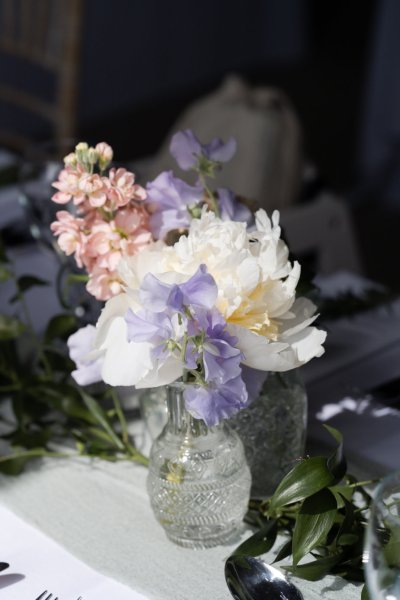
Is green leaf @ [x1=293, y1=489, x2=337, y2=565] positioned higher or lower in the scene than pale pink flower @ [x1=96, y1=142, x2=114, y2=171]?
lower

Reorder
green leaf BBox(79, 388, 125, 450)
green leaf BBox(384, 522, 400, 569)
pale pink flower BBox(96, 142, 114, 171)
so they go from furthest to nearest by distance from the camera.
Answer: green leaf BBox(79, 388, 125, 450), pale pink flower BBox(96, 142, 114, 171), green leaf BBox(384, 522, 400, 569)

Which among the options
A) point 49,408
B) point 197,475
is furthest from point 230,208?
point 49,408

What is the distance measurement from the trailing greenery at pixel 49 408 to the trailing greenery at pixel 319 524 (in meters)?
0.23

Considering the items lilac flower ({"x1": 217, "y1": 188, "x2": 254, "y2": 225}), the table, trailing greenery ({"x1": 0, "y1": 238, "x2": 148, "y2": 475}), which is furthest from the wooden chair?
lilac flower ({"x1": 217, "y1": 188, "x2": 254, "y2": 225})

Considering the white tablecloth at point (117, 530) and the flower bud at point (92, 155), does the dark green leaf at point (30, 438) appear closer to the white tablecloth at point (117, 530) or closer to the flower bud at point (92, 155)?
the white tablecloth at point (117, 530)

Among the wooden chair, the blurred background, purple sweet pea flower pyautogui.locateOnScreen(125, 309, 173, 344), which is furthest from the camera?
the wooden chair

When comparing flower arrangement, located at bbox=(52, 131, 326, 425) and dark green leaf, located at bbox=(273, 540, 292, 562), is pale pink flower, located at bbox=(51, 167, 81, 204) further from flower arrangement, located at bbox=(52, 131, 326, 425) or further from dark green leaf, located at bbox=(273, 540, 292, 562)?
dark green leaf, located at bbox=(273, 540, 292, 562)

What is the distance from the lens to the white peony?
2.40 ft

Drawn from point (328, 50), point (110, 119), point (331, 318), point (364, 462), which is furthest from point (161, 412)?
point (328, 50)

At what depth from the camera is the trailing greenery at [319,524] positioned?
0.76 m

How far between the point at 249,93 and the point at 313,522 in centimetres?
133

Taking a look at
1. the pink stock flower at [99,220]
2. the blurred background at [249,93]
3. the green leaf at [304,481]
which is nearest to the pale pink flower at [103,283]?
the pink stock flower at [99,220]

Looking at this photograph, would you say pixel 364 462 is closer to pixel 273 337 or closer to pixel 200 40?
pixel 273 337

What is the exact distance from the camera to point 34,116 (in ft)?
14.3
